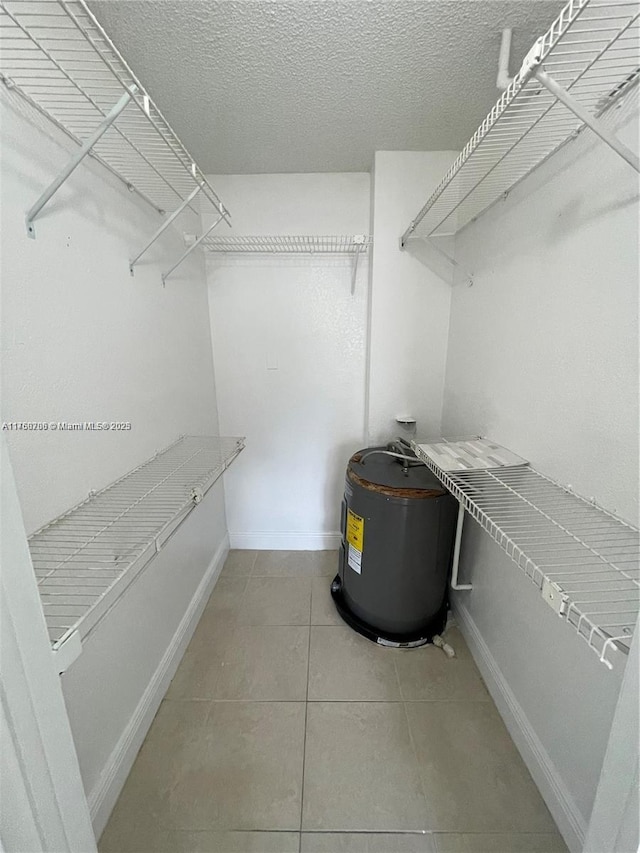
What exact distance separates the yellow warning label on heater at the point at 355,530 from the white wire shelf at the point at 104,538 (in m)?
0.64

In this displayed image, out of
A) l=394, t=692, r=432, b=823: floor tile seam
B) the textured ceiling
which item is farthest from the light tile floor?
the textured ceiling

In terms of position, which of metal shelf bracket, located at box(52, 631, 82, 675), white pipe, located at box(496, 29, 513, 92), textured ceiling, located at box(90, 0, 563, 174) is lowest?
metal shelf bracket, located at box(52, 631, 82, 675)

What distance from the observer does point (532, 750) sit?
1064 mm

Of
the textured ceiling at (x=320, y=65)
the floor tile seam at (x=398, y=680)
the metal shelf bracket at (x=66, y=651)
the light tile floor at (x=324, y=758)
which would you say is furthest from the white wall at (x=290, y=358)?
the metal shelf bracket at (x=66, y=651)

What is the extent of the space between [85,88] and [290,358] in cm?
127

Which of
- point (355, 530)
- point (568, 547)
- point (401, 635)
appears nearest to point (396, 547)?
point (355, 530)

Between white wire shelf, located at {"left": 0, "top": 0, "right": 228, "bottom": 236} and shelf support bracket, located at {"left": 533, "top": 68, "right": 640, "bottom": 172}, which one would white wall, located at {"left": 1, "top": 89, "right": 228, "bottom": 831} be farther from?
shelf support bracket, located at {"left": 533, "top": 68, "right": 640, "bottom": 172}

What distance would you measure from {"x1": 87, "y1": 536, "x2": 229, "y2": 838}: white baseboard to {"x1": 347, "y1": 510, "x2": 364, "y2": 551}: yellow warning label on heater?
2.81 ft

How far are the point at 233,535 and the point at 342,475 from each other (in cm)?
85

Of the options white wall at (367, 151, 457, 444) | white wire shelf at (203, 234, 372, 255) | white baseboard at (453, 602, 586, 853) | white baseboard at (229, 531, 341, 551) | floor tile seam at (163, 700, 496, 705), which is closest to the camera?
white baseboard at (453, 602, 586, 853)

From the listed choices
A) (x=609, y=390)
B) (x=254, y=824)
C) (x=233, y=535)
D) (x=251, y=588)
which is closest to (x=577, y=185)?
(x=609, y=390)

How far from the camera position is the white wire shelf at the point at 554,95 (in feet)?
1.99

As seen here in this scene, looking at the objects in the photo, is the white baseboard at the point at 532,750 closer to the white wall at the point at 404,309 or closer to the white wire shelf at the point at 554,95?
the white wall at the point at 404,309

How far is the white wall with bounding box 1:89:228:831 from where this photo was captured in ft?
2.49
